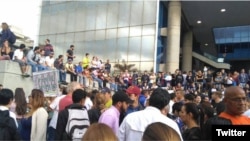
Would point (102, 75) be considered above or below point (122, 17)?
below

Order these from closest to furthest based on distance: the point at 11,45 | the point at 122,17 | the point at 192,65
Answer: the point at 11,45
the point at 122,17
the point at 192,65

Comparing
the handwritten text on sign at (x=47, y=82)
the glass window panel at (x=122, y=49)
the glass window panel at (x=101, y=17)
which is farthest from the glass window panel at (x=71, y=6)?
the handwritten text on sign at (x=47, y=82)

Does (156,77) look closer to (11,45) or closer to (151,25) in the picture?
(151,25)

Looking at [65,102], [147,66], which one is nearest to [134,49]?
[147,66]

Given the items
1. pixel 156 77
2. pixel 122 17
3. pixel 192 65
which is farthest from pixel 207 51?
pixel 156 77

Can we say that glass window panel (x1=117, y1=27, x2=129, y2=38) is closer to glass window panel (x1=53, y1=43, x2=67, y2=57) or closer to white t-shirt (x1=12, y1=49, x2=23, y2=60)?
glass window panel (x1=53, y1=43, x2=67, y2=57)

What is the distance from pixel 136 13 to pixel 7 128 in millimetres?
24525

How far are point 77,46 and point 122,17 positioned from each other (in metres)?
4.86

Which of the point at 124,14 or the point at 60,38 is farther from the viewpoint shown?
the point at 60,38

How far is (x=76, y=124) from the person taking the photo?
4.30m

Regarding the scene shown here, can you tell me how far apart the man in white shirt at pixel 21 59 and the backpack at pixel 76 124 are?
9675 mm

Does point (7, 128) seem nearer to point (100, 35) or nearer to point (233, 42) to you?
point (100, 35)

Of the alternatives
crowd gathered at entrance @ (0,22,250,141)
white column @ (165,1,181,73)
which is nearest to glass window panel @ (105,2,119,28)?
white column @ (165,1,181,73)

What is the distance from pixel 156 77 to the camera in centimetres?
2112
